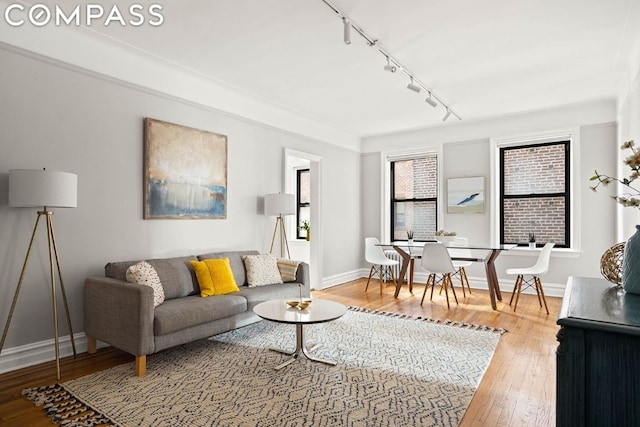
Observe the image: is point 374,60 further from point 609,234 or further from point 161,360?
point 609,234

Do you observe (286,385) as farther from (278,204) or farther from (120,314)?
(278,204)

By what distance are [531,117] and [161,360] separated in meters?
5.86

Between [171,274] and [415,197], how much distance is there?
4802mm

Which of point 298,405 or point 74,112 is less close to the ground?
point 74,112

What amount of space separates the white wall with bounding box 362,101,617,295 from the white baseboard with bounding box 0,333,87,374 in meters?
5.20

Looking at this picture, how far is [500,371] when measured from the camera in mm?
3025

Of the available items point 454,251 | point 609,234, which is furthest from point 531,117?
point 454,251

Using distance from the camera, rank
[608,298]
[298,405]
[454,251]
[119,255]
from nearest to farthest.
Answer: [608,298]
[298,405]
[119,255]
[454,251]

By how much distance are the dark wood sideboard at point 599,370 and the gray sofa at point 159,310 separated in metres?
2.62

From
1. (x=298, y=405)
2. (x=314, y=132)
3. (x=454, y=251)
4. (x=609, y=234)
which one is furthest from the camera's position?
(x=314, y=132)

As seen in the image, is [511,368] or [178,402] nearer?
[178,402]

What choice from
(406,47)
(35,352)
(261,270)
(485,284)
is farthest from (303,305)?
(485,284)

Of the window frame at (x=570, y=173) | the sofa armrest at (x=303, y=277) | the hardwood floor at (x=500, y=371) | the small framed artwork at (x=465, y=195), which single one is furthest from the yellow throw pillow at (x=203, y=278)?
the window frame at (x=570, y=173)

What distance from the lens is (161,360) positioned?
3.19m
